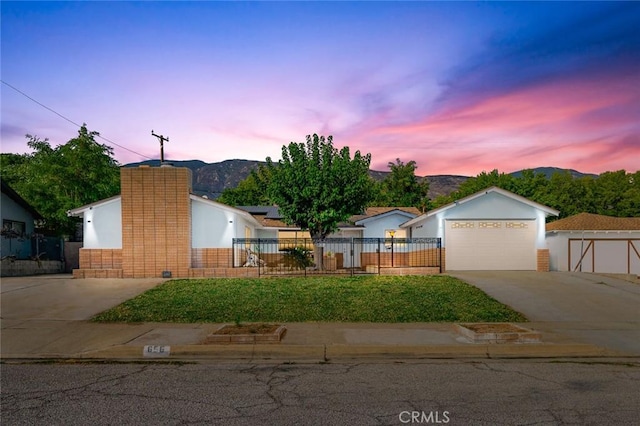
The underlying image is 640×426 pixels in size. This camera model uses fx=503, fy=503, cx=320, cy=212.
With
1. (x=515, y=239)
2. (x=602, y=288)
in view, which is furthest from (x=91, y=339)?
(x=515, y=239)

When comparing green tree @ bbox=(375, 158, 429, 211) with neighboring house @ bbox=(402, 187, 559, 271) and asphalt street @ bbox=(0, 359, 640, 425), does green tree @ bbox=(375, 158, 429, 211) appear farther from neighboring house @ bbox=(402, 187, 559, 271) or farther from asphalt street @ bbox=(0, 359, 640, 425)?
asphalt street @ bbox=(0, 359, 640, 425)

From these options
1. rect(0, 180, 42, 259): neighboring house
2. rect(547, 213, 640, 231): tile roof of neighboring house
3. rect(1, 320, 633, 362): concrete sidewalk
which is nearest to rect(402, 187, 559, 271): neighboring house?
rect(547, 213, 640, 231): tile roof of neighboring house

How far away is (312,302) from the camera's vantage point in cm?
1438

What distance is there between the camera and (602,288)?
17.9 meters

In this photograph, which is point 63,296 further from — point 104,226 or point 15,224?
point 15,224

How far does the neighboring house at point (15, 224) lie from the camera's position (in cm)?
2684

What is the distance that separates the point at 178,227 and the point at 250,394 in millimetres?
14841

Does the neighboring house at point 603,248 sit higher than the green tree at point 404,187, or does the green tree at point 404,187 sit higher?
the green tree at point 404,187

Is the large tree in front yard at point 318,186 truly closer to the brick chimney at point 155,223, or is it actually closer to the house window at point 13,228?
the brick chimney at point 155,223

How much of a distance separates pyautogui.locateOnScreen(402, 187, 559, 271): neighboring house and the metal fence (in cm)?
108

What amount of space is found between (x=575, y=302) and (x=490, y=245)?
8.83 meters

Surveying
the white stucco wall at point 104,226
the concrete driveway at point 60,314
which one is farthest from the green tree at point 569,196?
the concrete driveway at point 60,314

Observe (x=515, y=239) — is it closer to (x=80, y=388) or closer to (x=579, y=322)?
(x=579, y=322)
